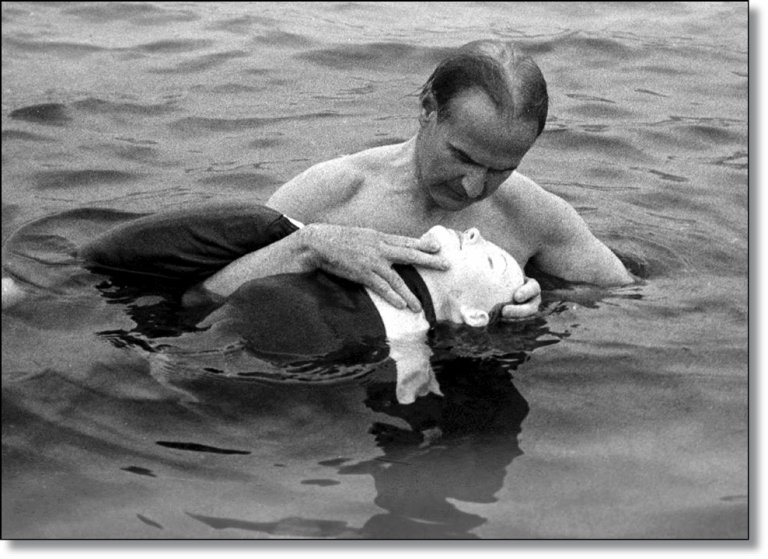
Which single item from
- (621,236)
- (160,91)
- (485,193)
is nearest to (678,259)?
(621,236)

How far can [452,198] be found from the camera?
16.7ft

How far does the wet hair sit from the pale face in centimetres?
4

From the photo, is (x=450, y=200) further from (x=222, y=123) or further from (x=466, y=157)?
(x=222, y=123)

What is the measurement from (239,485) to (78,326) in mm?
1248

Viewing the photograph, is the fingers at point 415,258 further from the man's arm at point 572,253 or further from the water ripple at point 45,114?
the water ripple at point 45,114

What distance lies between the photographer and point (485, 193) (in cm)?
499

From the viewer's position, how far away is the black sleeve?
4742 mm

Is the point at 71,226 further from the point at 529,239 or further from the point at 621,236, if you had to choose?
the point at 621,236

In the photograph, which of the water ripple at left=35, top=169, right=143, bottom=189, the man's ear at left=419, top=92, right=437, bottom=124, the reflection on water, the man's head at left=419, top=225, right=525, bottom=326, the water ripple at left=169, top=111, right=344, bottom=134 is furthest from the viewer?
the water ripple at left=169, top=111, right=344, bottom=134

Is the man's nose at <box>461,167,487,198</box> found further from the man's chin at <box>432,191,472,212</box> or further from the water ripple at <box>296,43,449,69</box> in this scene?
the water ripple at <box>296,43,449,69</box>

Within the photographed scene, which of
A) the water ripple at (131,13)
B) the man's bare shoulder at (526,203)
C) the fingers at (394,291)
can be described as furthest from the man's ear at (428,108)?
the water ripple at (131,13)

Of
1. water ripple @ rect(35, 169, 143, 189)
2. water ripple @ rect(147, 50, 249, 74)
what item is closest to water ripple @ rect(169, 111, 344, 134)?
water ripple @ rect(35, 169, 143, 189)

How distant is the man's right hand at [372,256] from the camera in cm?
450

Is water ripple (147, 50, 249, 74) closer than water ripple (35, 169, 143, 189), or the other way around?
water ripple (35, 169, 143, 189)
